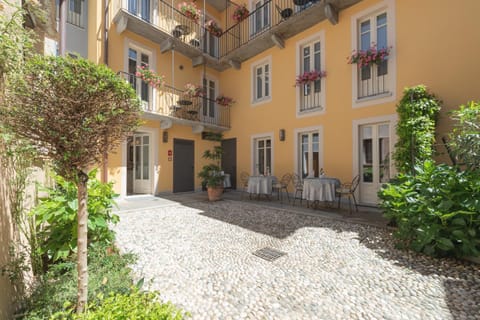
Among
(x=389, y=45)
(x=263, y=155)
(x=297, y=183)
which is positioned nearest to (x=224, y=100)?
(x=263, y=155)

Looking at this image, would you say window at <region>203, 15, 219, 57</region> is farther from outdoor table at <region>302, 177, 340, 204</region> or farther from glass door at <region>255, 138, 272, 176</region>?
outdoor table at <region>302, 177, 340, 204</region>

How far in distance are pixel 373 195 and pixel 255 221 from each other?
143 inches

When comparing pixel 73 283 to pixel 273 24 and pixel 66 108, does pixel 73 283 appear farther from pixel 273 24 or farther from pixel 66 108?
pixel 273 24

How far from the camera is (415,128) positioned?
4242 mm

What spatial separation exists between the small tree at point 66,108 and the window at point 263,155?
284 inches

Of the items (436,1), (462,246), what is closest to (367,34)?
(436,1)

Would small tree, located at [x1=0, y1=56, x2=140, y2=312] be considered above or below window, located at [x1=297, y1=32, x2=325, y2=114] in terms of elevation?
below

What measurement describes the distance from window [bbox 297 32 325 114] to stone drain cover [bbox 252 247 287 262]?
5232 millimetres

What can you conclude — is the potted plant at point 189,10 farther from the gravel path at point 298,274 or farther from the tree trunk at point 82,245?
the tree trunk at point 82,245

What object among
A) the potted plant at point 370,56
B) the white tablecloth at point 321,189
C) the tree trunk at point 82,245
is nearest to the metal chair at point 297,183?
the white tablecloth at point 321,189

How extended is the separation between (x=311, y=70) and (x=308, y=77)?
441 millimetres

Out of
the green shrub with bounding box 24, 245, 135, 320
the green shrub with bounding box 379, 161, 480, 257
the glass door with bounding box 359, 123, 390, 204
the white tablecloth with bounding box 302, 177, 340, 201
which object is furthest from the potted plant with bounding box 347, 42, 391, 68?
the green shrub with bounding box 24, 245, 135, 320

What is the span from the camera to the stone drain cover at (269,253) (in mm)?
3043

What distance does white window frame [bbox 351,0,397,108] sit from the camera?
5.53 m
